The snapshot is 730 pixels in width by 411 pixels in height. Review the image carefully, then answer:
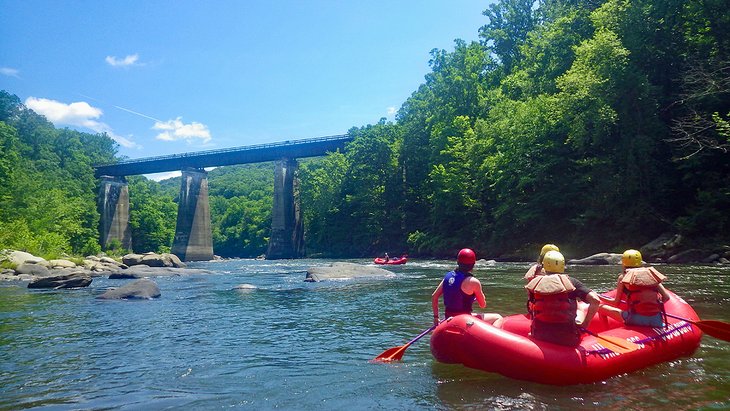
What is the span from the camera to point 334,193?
65.4 metres

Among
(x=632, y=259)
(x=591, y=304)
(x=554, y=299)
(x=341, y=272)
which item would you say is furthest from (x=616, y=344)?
(x=341, y=272)

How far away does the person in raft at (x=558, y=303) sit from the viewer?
17.0 ft

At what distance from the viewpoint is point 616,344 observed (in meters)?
5.48

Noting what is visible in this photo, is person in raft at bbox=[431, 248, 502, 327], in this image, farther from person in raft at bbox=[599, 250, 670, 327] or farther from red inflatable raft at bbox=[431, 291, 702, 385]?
person in raft at bbox=[599, 250, 670, 327]

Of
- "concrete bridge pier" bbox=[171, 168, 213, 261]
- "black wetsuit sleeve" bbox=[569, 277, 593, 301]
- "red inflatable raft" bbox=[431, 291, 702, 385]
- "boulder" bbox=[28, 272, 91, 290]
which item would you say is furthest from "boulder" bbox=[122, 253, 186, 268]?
"black wetsuit sleeve" bbox=[569, 277, 593, 301]

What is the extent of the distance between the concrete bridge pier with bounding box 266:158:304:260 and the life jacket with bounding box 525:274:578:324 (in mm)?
58688

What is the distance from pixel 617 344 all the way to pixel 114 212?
2869 inches

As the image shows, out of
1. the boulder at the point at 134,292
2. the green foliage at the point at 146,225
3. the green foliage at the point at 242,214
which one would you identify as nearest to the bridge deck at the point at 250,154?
the green foliage at the point at 146,225

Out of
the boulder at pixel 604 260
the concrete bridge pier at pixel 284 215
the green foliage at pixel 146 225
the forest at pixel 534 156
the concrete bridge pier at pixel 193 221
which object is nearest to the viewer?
the boulder at pixel 604 260

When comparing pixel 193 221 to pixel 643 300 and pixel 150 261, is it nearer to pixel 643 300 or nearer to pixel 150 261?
pixel 150 261

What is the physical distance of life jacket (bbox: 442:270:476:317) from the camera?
609 cm

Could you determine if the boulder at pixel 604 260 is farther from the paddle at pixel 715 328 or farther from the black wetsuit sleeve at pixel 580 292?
the black wetsuit sleeve at pixel 580 292

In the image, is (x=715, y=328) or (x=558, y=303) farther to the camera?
(x=715, y=328)

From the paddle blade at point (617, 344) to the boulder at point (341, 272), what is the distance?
46.3 ft
